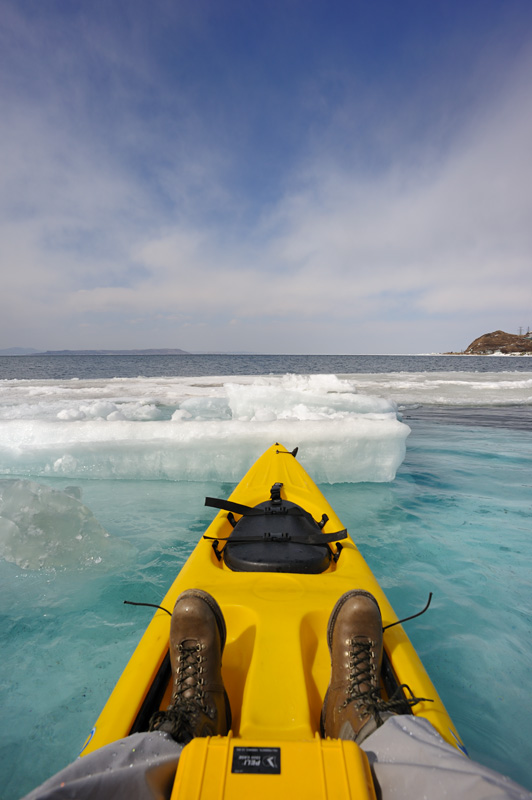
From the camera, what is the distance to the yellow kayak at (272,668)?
979mm


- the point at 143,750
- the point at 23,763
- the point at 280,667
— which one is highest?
the point at 143,750

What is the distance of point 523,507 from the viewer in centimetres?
418

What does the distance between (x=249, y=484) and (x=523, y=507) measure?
9.85 feet

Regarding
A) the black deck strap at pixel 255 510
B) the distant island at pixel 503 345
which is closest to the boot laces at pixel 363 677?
the black deck strap at pixel 255 510

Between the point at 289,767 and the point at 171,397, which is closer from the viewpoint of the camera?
the point at 289,767

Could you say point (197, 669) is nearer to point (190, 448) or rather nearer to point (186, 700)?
point (186, 700)

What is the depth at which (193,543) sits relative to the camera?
11.1ft

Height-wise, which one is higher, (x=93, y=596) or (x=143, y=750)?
(x=143, y=750)

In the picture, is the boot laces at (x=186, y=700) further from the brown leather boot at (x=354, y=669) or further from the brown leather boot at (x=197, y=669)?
the brown leather boot at (x=354, y=669)

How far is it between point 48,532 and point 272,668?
2390 mm

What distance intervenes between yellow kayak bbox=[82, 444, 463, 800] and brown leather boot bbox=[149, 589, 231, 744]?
0.09 metres

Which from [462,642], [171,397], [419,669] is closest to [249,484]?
[462,642]

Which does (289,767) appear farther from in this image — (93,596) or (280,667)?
(93,596)

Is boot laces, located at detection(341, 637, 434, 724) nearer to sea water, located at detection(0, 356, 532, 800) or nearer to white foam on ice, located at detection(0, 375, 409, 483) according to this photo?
sea water, located at detection(0, 356, 532, 800)
